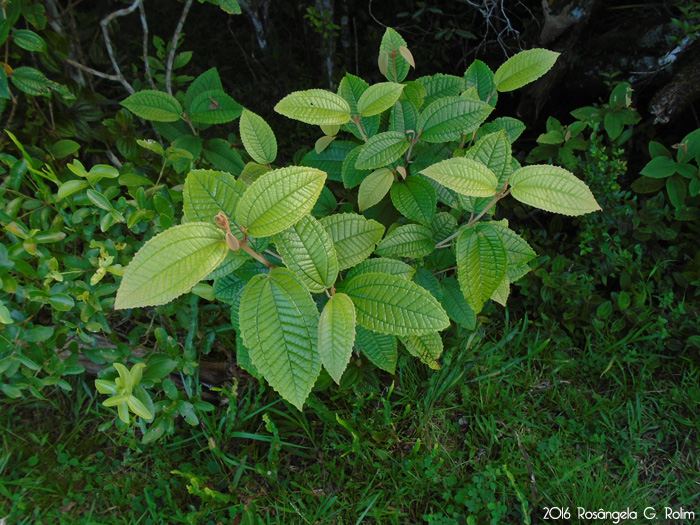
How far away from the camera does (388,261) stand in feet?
3.74

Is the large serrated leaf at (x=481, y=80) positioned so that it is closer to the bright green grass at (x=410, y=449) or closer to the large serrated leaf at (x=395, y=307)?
the large serrated leaf at (x=395, y=307)

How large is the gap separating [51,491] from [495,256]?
70.0 inches

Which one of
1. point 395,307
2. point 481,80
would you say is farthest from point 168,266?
point 481,80

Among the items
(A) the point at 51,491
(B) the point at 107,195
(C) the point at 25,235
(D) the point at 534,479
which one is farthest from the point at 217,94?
(D) the point at 534,479

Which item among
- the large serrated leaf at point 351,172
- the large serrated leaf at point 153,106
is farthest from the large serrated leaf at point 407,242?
the large serrated leaf at point 153,106

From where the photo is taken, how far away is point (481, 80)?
1386mm

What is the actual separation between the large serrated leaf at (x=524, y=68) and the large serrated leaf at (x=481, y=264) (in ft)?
1.52

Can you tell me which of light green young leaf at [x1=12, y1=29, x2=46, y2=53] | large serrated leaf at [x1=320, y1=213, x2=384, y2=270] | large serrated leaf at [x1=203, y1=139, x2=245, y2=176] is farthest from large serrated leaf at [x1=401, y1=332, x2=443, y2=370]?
light green young leaf at [x1=12, y1=29, x2=46, y2=53]

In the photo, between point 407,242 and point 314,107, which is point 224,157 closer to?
point 314,107

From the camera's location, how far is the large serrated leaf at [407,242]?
4.02 ft

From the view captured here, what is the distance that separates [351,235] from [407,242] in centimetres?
20

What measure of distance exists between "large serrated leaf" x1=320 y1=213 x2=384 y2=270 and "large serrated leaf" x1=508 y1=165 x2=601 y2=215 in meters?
0.34

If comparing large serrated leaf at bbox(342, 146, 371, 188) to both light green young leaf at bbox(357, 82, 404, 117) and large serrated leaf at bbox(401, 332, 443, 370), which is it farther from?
large serrated leaf at bbox(401, 332, 443, 370)

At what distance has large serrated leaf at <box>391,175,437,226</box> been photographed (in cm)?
123
